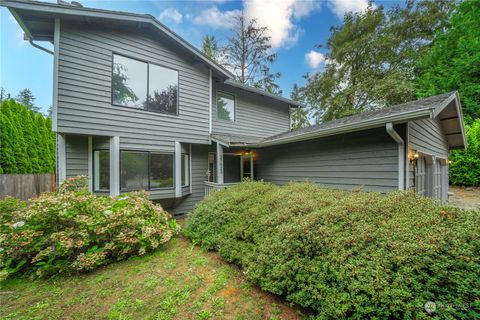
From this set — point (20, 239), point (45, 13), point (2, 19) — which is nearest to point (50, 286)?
point (20, 239)

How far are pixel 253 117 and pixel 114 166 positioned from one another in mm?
6432

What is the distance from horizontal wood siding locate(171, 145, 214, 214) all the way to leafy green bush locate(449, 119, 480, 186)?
44.4 feet

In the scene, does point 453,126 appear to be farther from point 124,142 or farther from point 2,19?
point 2,19

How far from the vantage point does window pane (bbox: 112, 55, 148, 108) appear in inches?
235

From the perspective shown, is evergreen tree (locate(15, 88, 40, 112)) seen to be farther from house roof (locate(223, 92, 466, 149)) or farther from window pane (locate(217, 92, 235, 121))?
house roof (locate(223, 92, 466, 149))

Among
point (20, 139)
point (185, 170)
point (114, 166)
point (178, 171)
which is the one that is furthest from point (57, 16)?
point (20, 139)

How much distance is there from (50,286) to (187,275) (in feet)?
7.08

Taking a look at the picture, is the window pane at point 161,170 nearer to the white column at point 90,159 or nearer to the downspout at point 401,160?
the white column at point 90,159

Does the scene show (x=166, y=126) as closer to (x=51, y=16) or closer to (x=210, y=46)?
(x=51, y=16)

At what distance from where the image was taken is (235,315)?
7.97 ft

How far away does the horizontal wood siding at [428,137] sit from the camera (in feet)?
16.0

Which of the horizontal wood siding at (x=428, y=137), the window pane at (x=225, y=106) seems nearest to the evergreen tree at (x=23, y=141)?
the window pane at (x=225, y=106)

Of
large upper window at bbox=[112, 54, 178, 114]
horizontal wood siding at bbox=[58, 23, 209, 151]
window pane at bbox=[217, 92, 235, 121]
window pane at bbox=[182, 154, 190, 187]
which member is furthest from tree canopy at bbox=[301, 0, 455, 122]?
large upper window at bbox=[112, 54, 178, 114]

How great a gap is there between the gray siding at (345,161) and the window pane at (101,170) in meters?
5.99
